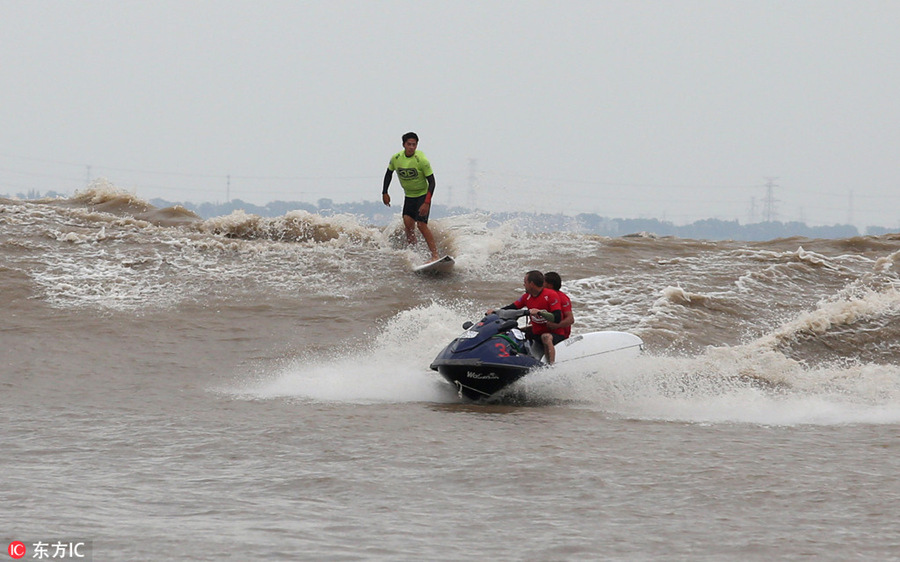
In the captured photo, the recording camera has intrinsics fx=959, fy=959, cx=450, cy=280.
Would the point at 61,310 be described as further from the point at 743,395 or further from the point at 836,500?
the point at 836,500

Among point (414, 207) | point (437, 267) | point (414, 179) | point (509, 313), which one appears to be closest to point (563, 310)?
point (509, 313)

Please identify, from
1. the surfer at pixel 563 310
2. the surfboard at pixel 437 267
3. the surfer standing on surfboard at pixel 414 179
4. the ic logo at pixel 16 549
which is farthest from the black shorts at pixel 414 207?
the ic logo at pixel 16 549

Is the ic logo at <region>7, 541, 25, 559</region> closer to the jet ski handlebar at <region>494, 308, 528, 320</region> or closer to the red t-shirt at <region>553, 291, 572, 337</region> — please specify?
the jet ski handlebar at <region>494, 308, 528, 320</region>

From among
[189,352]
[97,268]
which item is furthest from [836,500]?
[97,268]

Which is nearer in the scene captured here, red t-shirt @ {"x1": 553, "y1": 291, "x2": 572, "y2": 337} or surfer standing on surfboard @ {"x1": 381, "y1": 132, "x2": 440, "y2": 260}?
red t-shirt @ {"x1": 553, "y1": 291, "x2": 572, "y2": 337}

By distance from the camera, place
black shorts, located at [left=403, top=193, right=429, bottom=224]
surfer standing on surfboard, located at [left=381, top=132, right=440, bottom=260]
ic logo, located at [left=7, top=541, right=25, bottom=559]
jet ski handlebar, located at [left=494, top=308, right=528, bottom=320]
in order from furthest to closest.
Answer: black shorts, located at [left=403, top=193, right=429, bottom=224] < surfer standing on surfboard, located at [left=381, top=132, right=440, bottom=260] < jet ski handlebar, located at [left=494, top=308, right=528, bottom=320] < ic logo, located at [left=7, top=541, right=25, bottom=559]

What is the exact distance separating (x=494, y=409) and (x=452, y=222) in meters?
10.0

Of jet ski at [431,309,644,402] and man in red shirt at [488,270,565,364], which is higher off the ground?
man in red shirt at [488,270,565,364]

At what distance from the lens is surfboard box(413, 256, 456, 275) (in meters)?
14.2

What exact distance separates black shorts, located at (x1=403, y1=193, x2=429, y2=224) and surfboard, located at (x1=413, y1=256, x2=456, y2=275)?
0.68 metres

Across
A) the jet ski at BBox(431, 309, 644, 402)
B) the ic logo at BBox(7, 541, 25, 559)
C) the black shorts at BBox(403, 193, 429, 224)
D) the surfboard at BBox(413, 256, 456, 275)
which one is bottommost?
the ic logo at BBox(7, 541, 25, 559)

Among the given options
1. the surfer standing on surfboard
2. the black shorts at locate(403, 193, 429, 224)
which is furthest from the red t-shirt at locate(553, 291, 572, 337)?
the black shorts at locate(403, 193, 429, 224)

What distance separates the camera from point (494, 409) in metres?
8.32

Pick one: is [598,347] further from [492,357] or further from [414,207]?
[414,207]
